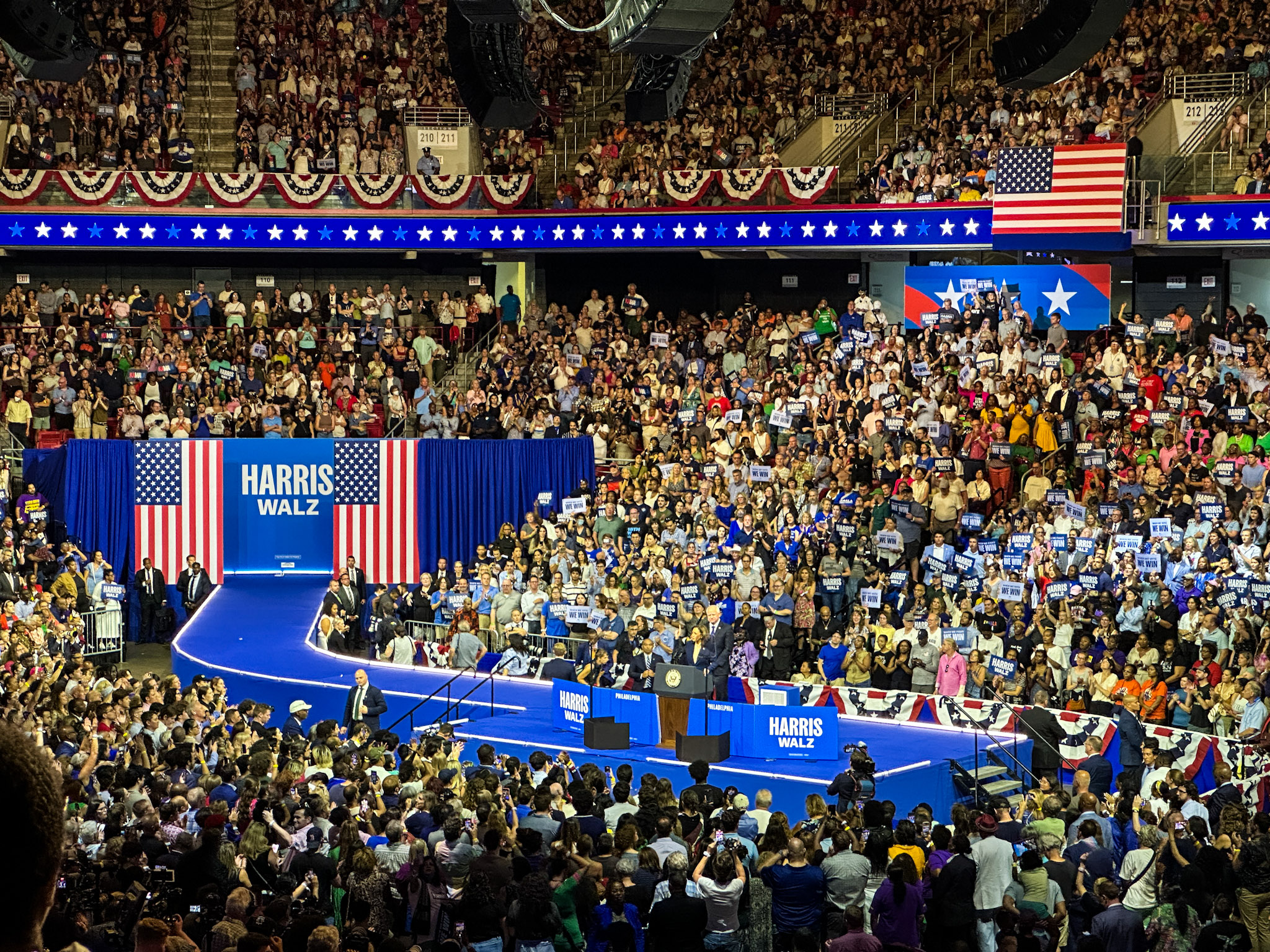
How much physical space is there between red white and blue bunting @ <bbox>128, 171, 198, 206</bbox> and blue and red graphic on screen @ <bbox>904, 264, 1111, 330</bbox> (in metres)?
12.3

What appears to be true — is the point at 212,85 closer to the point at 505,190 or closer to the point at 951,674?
the point at 505,190

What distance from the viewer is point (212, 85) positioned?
29453mm

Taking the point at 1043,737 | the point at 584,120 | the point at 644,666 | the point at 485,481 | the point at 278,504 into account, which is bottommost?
the point at 1043,737

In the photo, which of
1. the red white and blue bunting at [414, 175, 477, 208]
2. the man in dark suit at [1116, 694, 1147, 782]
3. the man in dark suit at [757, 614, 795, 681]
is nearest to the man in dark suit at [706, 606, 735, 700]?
the man in dark suit at [757, 614, 795, 681]

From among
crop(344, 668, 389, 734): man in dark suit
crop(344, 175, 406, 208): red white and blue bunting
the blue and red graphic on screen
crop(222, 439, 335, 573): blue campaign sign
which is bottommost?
crop(344, 668, 389, 734): man in dark suit

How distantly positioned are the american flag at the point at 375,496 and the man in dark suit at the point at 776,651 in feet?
26.5

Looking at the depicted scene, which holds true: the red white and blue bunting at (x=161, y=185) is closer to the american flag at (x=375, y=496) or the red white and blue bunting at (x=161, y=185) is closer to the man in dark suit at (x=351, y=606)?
the american flag at (x=375, y=496)

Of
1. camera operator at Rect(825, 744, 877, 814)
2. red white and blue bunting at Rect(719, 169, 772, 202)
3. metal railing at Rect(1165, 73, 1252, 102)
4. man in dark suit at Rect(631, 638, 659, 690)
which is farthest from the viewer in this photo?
red white and blue bunting at Rect(719, 169, 772, 202)

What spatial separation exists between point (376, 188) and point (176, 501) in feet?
20.5

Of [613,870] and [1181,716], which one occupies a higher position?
→ [613,870]

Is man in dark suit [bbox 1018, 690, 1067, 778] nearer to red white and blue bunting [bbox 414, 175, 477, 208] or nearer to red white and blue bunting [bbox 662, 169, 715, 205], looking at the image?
red white and blue bunting [bbox 662, 169, 715, 205]

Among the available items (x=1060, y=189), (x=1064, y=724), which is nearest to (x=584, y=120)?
(x=1060, y=189)

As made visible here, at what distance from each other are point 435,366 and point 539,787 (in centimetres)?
1745

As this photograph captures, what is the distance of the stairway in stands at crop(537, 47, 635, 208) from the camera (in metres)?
28.2
